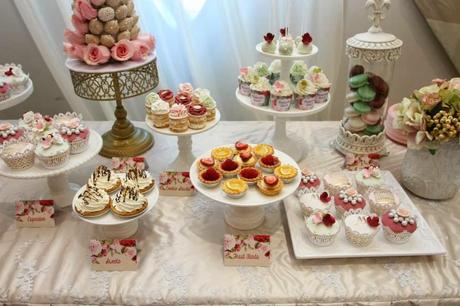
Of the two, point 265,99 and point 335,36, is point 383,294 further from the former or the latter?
point 335,36

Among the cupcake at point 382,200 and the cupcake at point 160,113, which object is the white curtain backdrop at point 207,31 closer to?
the cupcake at point 160,113

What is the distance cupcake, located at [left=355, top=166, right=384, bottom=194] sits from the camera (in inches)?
47.9

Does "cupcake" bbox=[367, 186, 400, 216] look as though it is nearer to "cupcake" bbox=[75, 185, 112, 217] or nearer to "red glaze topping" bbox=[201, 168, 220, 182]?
"red glaze topping" bbox=[201, 168, 220, 182]

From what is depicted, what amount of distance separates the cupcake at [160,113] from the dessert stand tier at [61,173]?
0.18 meters

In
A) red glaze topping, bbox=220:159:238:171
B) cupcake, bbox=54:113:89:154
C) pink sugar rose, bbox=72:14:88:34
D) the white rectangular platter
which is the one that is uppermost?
pink sugar rose, bbox=72:14:88:34

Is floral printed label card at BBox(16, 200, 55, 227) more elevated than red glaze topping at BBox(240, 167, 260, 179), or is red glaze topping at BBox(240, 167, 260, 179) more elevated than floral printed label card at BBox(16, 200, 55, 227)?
red glaze topping at BBox(240, 167, 260, 179)

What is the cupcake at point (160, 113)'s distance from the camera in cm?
127

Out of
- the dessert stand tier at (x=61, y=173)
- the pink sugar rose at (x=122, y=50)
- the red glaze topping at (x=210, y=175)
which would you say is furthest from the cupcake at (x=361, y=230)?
the pink sugar rose at (x=122, y=50)

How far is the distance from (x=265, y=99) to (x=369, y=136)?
404 mm

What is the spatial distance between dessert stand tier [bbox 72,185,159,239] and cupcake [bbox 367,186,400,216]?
0.60 m

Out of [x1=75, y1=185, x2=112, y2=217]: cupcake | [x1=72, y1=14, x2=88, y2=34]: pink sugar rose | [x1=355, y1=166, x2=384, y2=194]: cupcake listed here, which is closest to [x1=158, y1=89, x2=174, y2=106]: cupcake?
[x1=72, y1=14, x2=88, y2=34]: pink sugar rose

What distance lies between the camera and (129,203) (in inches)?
40.1

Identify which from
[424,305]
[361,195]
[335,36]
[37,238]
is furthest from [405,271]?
[335,36]

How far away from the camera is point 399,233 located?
1044mm
